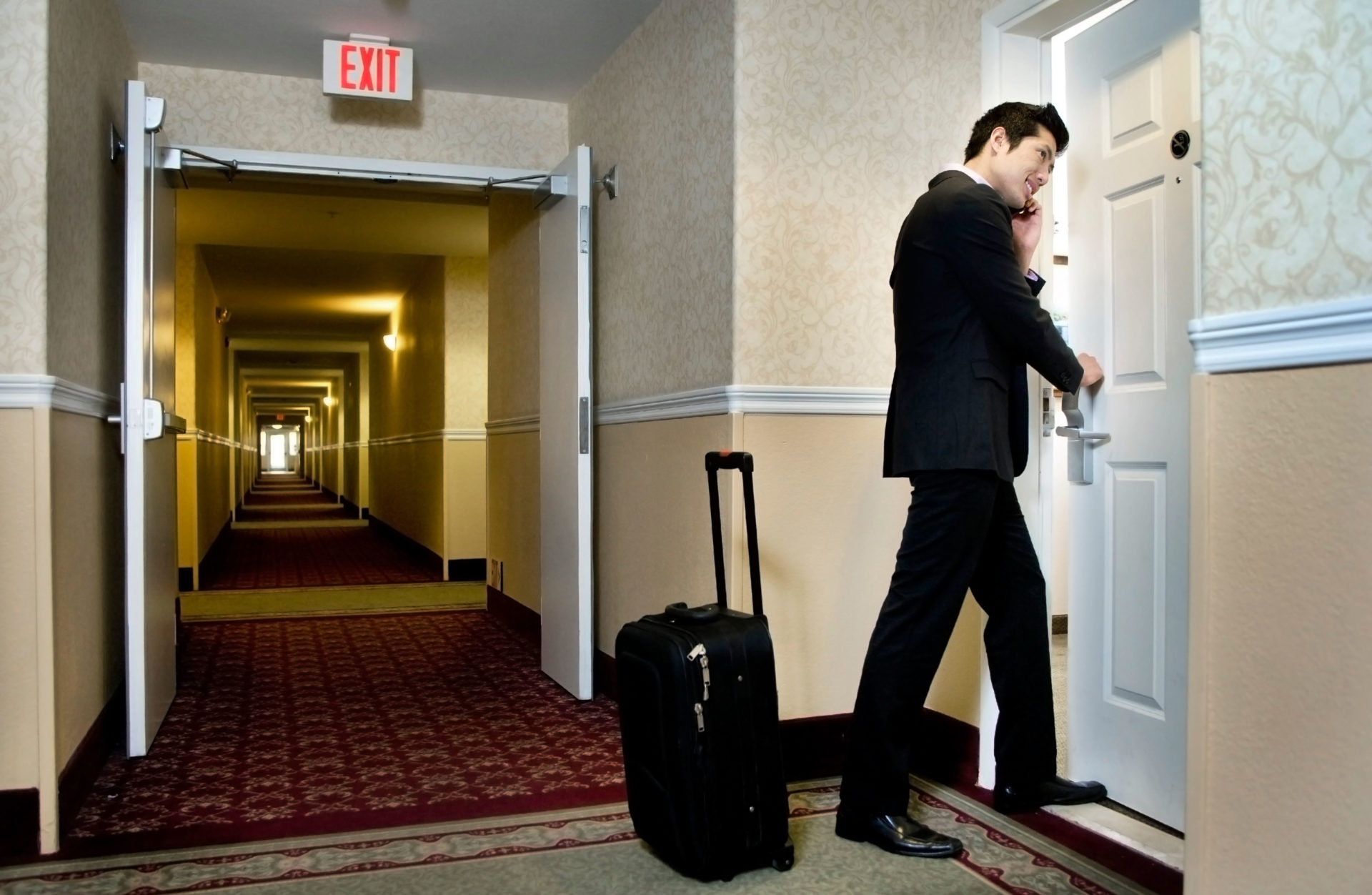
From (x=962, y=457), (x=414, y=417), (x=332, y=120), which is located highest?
(x=332, y=120)

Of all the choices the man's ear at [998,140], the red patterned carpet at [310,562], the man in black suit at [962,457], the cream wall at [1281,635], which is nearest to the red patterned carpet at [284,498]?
the red patterned carpet at [310,562]

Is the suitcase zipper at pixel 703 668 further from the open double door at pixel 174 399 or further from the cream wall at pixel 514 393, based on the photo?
the cream wall at pixel 514 393

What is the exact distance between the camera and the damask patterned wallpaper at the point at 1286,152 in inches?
55.8

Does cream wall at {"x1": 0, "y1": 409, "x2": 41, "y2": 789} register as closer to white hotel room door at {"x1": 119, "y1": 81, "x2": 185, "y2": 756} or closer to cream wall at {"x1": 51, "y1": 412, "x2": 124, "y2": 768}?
cream wall at {"x1": 51, "y1": 412, "x2": 124, "y2": 768}

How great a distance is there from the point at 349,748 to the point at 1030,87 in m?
2.71

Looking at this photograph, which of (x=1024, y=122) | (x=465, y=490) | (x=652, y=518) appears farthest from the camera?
(x=465, y=490)

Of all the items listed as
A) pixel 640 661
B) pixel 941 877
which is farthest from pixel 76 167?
pixel 941 877

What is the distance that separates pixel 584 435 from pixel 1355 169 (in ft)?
8.74

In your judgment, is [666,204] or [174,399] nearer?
[666,204]

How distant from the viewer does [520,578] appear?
5.36 meters

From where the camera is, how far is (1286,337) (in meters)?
1.50

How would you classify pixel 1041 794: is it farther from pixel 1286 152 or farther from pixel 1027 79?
pixel 1027 79

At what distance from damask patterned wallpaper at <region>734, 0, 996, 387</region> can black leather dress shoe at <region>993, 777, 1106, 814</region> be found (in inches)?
44.7

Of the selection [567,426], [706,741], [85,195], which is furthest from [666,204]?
[706,741]
